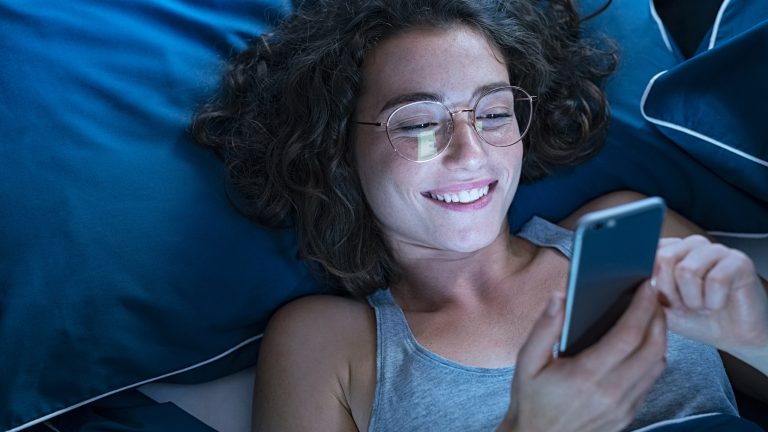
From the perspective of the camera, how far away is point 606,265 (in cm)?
98

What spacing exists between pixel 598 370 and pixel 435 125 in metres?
0.52

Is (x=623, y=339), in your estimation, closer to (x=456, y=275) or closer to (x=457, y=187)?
(x=457, y=187)

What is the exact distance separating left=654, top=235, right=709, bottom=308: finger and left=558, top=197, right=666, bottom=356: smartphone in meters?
0.05

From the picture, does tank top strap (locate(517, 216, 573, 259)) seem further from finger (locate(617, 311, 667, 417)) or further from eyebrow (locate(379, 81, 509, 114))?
finger (locate(617, 311, 667, 417))

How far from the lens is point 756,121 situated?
61.0 inches

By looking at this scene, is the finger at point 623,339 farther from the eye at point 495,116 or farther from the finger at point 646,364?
the eye at point 495,116

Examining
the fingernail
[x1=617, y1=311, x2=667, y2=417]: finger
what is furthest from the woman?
the fingernail

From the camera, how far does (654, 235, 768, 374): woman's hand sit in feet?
3.49

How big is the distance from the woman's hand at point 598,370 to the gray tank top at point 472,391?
13.0 inches

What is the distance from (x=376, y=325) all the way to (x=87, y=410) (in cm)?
58

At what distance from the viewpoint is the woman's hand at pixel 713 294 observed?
1064 mm

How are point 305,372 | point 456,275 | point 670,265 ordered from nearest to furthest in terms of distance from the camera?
point 670,265, point 305,372, point 456,275

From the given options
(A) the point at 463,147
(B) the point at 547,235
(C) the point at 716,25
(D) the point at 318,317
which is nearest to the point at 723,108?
(C) the point at 716,25

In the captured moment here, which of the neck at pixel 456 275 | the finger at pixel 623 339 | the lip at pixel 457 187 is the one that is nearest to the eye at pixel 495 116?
the lip at pixel 457 187
